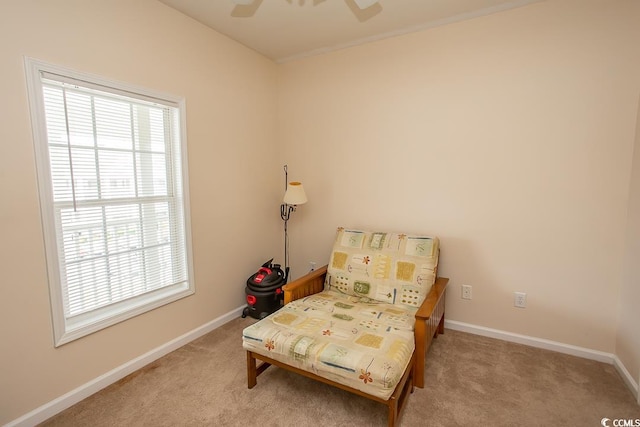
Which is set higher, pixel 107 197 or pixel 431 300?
pixel 107 197

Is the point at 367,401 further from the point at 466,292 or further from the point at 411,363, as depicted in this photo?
the point at 466,292

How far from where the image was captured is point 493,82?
233cm

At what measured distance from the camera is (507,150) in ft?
7.64

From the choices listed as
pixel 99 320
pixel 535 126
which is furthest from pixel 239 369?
pixel 535 126

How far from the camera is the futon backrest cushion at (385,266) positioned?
2330mm

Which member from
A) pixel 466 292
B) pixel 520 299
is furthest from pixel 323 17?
pixel 520 299

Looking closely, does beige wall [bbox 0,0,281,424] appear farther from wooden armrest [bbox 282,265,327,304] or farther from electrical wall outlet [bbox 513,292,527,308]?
electrical wall outlet [bbox 513,292,527,308]

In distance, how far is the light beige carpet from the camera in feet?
5.50

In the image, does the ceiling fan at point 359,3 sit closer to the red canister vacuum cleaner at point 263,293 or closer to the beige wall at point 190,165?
the beige wall at point 190,165

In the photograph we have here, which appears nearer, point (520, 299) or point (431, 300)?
point (431, 300)

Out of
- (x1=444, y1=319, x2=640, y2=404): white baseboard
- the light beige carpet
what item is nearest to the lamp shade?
the light beige carpet

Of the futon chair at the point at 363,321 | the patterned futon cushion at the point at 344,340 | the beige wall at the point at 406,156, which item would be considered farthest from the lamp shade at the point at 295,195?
the patterned futon cushion at the point at 344,340

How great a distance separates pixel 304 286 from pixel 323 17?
218 cm

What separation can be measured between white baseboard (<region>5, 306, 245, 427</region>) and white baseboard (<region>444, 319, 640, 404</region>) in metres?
2.22
